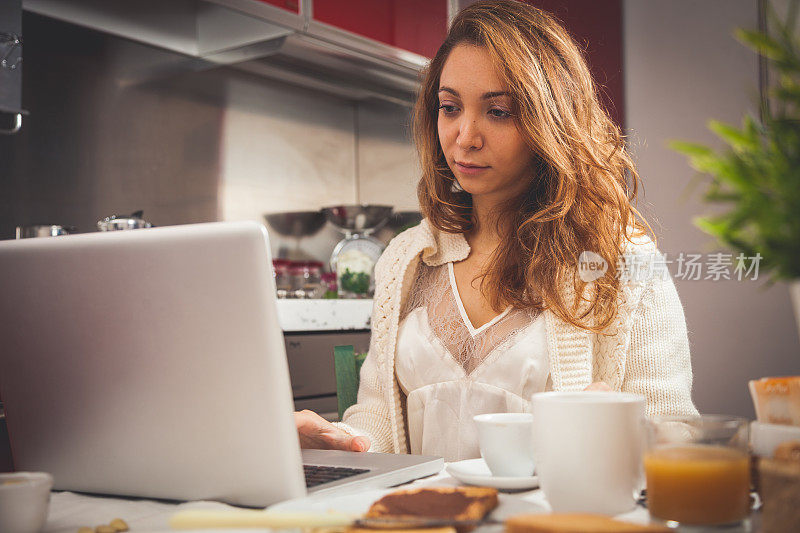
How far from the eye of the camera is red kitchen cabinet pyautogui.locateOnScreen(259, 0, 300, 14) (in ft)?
8.04

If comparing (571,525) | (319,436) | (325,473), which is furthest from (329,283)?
(571,525)

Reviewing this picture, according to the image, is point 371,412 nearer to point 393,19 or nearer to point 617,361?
point 617,361

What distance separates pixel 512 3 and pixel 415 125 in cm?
33

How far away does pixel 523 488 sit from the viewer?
29.0 inches

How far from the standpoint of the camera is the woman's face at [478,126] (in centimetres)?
135

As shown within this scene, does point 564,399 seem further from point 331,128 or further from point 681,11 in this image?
point 331,128

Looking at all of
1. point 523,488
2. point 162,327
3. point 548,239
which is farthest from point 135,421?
point 548,239

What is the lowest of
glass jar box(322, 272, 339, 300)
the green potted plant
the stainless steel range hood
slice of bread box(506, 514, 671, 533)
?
slice of bread box(506, 514, 671, 533)

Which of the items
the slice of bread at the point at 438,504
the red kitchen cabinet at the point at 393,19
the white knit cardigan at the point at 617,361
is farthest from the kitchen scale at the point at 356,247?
the slice of bread at the point at 438,504

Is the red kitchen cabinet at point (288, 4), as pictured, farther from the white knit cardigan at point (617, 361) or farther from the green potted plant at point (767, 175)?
the green potted plant at point (767, 175)

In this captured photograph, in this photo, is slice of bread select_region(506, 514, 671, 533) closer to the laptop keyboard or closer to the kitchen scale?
the laptop keyboard

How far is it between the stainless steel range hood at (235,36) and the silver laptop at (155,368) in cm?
173

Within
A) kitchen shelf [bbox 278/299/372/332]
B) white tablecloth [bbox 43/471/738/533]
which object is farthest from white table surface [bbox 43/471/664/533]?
kitchen shelf [bbox 278/299/372/332]

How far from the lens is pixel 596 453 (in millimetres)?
620
